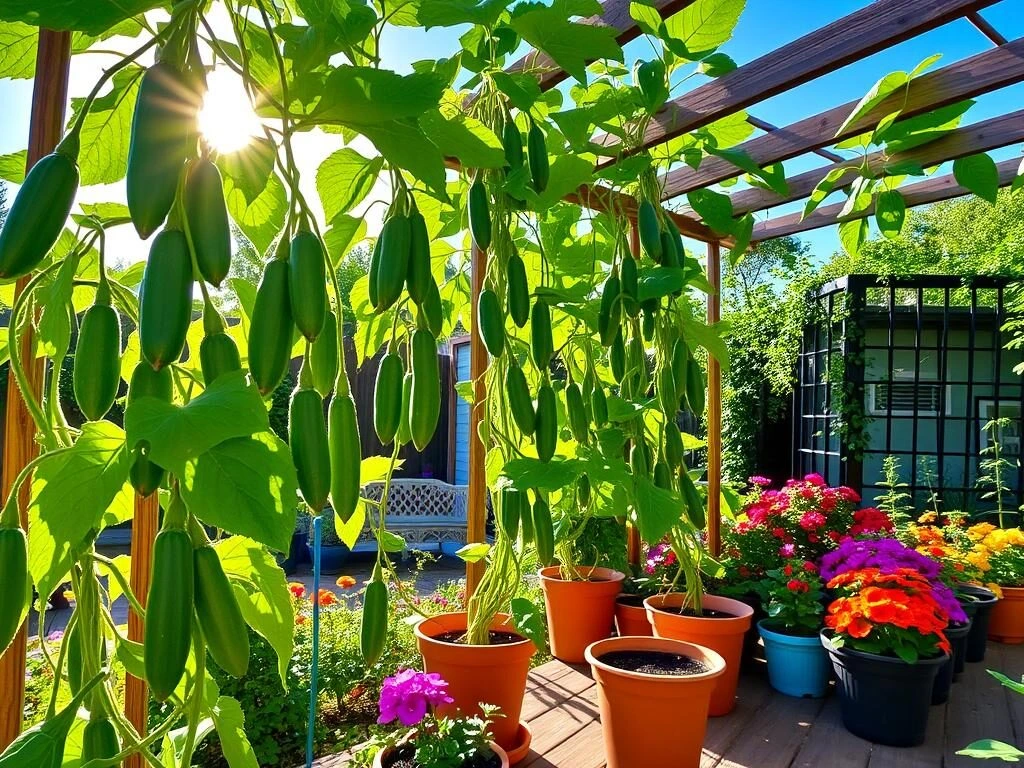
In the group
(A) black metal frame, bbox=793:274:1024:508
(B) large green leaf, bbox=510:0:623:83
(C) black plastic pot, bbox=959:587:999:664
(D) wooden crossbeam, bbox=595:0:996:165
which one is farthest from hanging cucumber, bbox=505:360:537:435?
(A) black metal frame, bbox=793:274:1024:508

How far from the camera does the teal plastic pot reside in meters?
2.16

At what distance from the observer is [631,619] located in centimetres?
225

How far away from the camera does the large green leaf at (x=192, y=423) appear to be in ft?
0.84

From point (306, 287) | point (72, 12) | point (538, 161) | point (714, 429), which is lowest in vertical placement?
point (714, 429)

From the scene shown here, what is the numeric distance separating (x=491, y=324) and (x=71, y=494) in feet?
1.41

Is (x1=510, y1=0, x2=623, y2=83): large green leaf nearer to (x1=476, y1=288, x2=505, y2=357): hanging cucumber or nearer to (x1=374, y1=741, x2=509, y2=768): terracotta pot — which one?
(x1=476, y1=288, x2=505, y2=357): hanging cucumber

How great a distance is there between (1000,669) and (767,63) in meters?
2.34

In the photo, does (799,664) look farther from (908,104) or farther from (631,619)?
(908,104)

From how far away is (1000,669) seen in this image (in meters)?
2.59

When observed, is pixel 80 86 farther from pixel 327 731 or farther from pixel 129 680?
pixel 327 731

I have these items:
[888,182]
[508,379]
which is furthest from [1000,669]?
[508,379]

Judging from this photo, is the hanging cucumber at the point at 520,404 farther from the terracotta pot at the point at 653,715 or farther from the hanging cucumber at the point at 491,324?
the terracotta pot at the point at 653,715

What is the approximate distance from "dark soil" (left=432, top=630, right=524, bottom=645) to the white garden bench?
5921 mm

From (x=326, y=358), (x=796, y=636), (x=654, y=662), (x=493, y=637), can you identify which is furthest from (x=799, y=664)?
(x=326, y=358)
